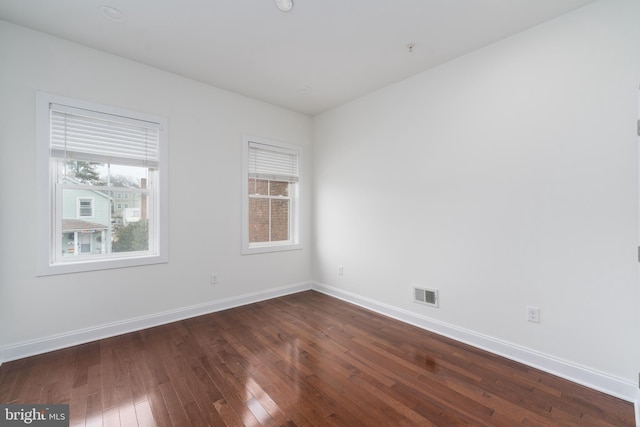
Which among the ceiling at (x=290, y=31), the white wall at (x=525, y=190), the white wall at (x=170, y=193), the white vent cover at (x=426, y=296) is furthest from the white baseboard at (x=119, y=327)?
the ceiling at (x=290, y=31)

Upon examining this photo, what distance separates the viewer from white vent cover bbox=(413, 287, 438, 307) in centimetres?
301

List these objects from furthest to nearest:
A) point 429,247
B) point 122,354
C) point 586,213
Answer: point 429,247
point 122,354
point 586,213

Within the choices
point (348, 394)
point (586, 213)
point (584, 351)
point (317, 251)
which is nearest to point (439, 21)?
point (586, 213)

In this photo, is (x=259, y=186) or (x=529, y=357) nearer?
(x=529, y=357)

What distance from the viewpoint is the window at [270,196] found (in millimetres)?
3911

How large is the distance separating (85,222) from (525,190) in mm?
4161

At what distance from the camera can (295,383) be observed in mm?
2088

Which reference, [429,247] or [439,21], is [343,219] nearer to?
[429,247]

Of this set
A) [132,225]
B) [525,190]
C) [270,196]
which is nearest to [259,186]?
[270,196]

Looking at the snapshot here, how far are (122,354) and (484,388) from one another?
3020 millimetres

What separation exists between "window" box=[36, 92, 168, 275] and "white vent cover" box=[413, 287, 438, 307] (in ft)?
9.55

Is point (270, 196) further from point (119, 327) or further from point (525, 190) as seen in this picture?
point (525, 190)

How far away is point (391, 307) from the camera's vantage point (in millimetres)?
3422

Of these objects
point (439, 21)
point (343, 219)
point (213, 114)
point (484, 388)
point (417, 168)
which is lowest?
point (484, 388)
